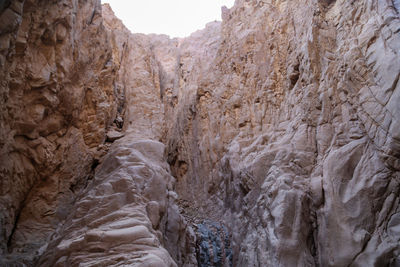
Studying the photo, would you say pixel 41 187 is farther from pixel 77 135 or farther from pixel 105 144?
pixel 105 144

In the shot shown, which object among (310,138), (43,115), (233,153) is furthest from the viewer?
(233,153)

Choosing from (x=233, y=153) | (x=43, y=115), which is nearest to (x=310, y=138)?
(x=233, y=153)

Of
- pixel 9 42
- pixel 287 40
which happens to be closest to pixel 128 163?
pixel 9 42

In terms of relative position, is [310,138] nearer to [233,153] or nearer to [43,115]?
[233,153]

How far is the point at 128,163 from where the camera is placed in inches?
379

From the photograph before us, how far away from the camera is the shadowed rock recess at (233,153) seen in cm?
733

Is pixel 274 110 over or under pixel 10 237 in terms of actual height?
over

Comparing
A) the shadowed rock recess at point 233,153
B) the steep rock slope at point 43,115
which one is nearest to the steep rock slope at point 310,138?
the shadowed rock recess at point 233,153

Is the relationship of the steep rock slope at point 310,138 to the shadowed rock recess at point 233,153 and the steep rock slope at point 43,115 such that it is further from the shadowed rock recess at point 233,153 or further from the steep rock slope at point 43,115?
the steep rock slope at point 43,115

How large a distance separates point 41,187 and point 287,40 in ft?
41.6

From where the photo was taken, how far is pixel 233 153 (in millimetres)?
14859

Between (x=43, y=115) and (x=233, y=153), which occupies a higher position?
(x=43, y=115)

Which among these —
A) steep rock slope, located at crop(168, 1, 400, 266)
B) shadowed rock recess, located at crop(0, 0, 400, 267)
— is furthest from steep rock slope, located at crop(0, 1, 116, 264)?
steep rock slope, located at crop(168, 1, 400, 266)

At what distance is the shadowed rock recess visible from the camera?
7.33 metres
